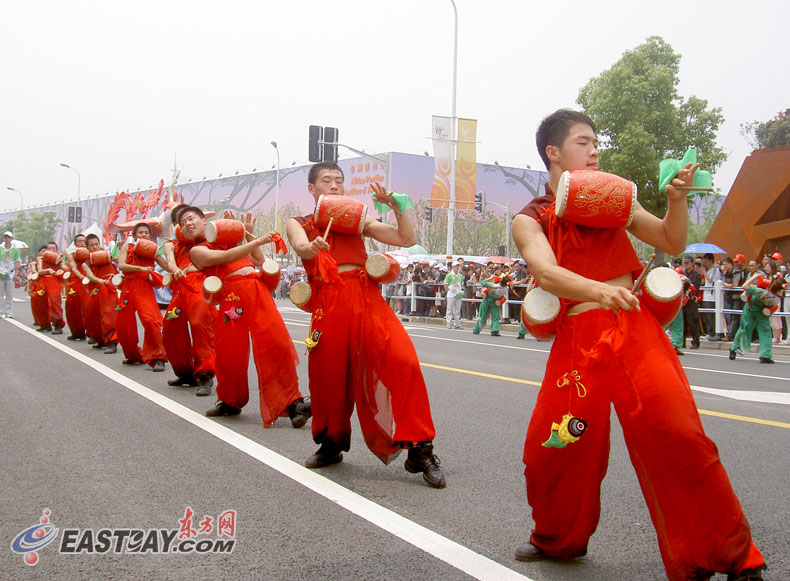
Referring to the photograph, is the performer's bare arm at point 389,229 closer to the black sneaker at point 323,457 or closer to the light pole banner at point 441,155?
the black sneaker at point 323,457

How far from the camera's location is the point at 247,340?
723 cm

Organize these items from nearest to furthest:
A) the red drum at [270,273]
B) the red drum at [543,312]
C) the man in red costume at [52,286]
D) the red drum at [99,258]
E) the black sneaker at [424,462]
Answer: the red drum at [543,312] → the black sneaker at [424,462] → the red drum at [270,273] → the red drum at [99,258] → the man in red costume at [52,286]

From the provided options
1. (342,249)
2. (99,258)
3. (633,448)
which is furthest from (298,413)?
Answer: (99,258)

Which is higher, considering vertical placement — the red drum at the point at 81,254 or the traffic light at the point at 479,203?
the traffic light at the point at 479,203

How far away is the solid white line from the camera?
11.4ft

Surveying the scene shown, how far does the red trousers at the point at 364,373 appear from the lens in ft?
16.6

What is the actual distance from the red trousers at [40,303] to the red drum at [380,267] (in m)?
14.5

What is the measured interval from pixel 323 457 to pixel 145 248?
633cm

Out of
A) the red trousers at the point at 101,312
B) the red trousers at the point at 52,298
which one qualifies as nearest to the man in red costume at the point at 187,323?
the red trousers at the point at 101,312

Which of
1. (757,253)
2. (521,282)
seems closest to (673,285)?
(521,282)

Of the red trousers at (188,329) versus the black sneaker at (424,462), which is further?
the red trousers at (188,329)

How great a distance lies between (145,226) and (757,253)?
82.3ft

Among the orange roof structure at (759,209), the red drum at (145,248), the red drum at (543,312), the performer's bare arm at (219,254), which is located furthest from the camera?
the orange roof structure at (759,209)

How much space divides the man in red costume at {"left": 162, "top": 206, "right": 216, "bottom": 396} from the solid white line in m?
1.36
